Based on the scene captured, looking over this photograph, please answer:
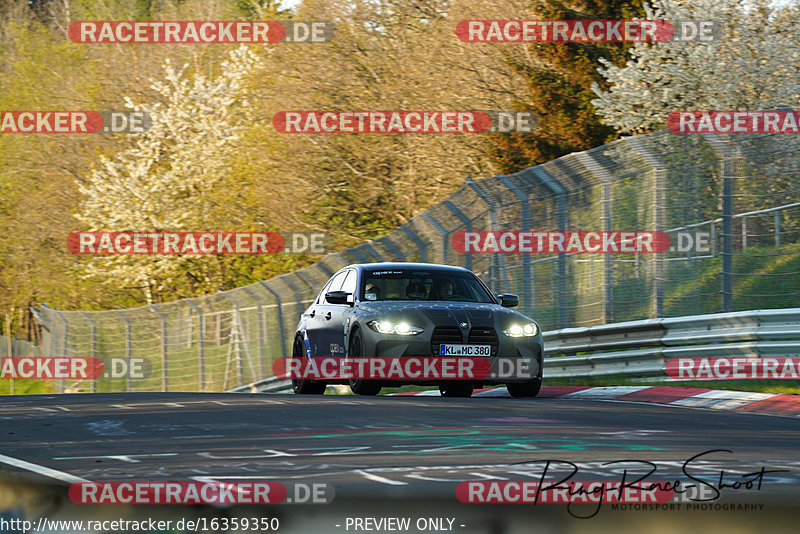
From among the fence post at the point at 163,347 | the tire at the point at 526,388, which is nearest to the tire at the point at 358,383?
the tire at the point at 526,388

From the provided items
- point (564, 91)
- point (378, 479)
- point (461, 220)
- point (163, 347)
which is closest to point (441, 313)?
point (461, 220)

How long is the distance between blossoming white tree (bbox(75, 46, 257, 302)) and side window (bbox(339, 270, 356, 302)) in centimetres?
2727

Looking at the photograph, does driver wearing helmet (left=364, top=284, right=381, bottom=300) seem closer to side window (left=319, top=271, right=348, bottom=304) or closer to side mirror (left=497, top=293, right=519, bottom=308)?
side window (left=319, top=271, right=348, bottom=304)

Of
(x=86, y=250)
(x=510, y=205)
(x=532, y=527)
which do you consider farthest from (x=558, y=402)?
(x=86, y=250)

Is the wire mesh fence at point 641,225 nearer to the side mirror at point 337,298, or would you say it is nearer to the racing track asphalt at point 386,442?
the racing track asphalt at point 386,442

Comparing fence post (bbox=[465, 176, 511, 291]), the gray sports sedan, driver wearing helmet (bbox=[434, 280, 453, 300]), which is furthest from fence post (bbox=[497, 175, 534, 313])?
driver wearing helmet (bbox=[434, 280, 453, 300])

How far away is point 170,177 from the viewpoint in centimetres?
4416

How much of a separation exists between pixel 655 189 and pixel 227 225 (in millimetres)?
27247

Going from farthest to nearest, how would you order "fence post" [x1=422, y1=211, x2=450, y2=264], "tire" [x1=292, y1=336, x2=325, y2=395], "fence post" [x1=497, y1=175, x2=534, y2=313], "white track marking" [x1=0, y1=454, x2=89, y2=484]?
"fence post" [x1=422, y1=211, x2=450, y2=264] → "fence post" [x1=497, y1=175, x2=534, y2=313] → "tire" [x1=292, y1=336, x2=325, y2=395] → "white track marking" [x1=0, y1=454, x2=89, y2=484]

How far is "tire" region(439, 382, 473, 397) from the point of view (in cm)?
1477

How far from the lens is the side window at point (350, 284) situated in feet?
50.2

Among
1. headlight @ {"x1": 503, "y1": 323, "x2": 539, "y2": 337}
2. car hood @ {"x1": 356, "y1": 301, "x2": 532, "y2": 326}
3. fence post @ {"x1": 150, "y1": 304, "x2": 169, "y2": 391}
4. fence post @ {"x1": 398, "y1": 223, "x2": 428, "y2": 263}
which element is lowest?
fence post @ {"x1": 150, "y1": 304, "x2": 169, "y2": 391}

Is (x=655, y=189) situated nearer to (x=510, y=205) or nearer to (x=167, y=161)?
(x=510, y=205)

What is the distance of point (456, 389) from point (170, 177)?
30.2 metres
